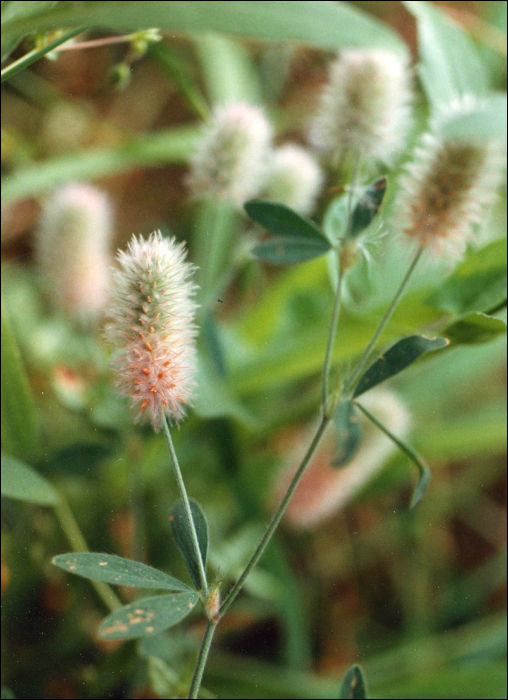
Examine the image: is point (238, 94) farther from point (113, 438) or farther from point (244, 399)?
point (113, 438)

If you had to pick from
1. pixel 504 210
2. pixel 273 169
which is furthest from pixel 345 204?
pixel 504 210

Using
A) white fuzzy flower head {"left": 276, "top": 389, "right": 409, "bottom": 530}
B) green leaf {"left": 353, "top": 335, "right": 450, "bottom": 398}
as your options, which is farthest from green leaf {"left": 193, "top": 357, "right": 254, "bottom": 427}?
green leaf {"left": 353, "top": 335, "right": 450, "bottom": 398}

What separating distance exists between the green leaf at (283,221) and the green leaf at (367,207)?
0.9 inches

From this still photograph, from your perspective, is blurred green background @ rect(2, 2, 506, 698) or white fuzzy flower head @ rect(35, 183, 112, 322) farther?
white fuzzy flower head @ rect(35, 183, 112, 322)

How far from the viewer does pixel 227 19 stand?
1.62 feet

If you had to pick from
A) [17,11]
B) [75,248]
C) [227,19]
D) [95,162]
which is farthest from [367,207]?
[95,162]

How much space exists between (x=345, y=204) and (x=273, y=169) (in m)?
0.16

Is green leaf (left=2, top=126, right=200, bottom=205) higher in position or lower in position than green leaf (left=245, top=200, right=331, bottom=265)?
higher

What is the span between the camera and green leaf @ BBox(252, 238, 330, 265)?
0.48 meters

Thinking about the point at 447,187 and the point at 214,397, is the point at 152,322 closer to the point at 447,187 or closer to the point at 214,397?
the point at 447,187

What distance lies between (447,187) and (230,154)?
239mm

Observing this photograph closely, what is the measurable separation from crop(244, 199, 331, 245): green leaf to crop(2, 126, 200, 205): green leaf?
450 mm

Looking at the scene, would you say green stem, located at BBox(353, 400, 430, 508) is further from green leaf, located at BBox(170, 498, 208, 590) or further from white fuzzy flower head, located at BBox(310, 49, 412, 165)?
white fuzzy flower head, located at BBox(310, 49, 412, 165)

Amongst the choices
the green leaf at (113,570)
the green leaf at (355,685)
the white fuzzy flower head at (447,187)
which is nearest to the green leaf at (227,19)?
the white fuzzy flower head at (447,187)
